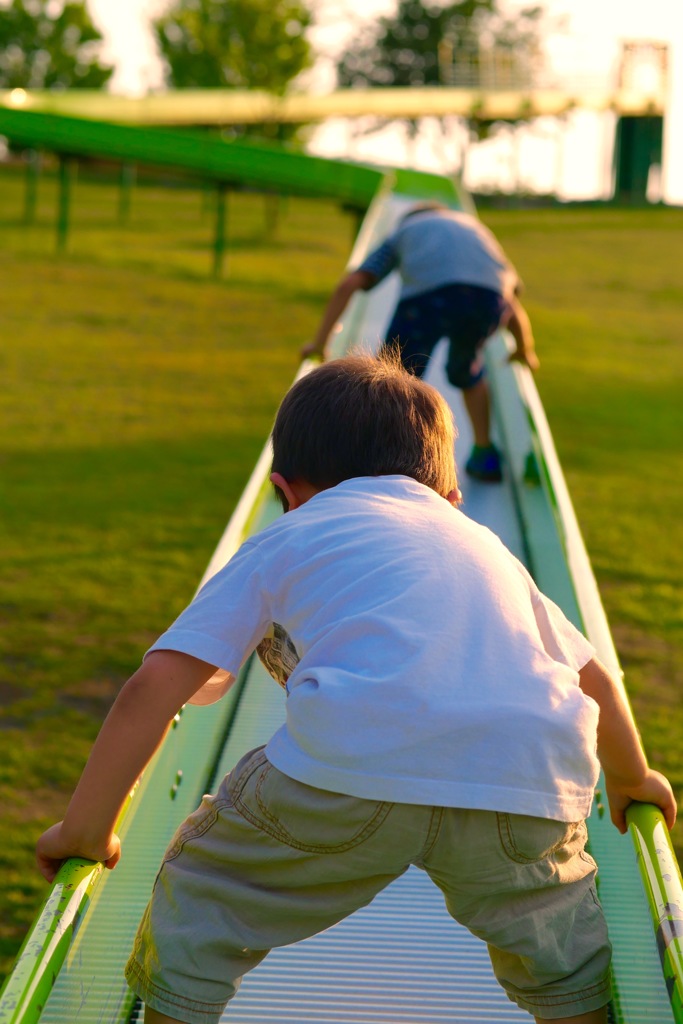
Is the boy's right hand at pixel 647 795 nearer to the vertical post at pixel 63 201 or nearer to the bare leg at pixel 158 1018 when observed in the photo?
the bare leg at pixel 158 1018

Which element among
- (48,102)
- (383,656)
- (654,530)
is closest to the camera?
(383,656)

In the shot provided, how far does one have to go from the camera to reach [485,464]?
476cm

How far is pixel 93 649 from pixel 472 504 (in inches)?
57.3

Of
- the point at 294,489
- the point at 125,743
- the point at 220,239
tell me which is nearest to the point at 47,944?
the point at 125,743

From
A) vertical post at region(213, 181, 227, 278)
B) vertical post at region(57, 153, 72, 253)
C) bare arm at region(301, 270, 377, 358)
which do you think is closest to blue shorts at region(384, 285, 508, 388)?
bare arm at region(301, 270, 377, 358)

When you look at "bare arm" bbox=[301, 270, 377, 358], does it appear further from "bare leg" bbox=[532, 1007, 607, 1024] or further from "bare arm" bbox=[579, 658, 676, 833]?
"bare leg" bbox=[532, 1007, 607, 1024]

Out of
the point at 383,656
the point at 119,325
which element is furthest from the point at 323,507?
the point at 119,325

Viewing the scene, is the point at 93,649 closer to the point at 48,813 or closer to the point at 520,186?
the point at 48,813

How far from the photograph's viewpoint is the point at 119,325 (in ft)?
35.6

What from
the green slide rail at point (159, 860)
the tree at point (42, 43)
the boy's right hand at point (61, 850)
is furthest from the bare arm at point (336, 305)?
the tree at point (42, 43)

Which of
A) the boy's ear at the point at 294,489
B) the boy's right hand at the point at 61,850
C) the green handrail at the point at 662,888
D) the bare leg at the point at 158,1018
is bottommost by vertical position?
the bare leg at the point at 158,1018

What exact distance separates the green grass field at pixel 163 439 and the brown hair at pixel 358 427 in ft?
5.04

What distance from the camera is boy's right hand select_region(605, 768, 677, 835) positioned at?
5.90 feet

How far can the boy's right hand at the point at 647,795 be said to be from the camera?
70.8 inches
